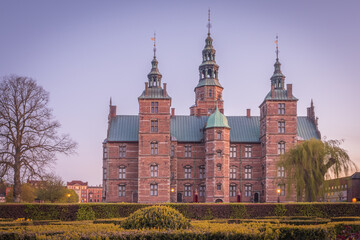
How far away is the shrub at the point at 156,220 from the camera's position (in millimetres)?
14500

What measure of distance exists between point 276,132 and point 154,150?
686 inches

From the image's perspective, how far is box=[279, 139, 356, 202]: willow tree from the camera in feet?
145

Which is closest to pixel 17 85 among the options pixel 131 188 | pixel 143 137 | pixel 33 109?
pixel 33 109

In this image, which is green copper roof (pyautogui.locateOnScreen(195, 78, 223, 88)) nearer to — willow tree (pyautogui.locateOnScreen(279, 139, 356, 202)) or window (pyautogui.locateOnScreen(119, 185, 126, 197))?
window (pyautogui.locateOnScreen(119, 185, 126, 197))

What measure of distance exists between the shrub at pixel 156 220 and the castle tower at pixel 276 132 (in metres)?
45.1

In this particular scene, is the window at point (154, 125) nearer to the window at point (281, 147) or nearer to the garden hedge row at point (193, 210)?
the window at point (281, 147)

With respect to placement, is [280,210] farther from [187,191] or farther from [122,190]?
[122,190]

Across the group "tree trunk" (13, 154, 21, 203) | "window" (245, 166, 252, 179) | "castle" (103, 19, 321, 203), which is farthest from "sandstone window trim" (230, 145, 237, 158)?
"tree trunk" (13, 154, 21, 203)

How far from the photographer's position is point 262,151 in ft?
203

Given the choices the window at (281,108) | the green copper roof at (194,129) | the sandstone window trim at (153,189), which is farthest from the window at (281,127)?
the sandstone window trim at (153,189)

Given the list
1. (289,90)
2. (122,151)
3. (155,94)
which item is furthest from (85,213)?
(289,90)

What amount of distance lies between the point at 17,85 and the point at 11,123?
3.74m

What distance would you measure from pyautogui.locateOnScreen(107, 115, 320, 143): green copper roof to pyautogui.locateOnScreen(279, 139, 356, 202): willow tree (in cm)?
1679

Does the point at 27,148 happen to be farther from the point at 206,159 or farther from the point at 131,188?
the point at 206,159
